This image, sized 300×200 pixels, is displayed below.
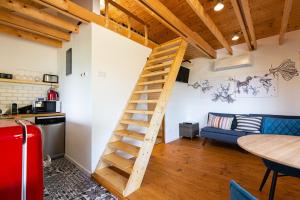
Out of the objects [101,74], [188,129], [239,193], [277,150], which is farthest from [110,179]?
[188,129]

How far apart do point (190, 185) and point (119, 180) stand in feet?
3.23

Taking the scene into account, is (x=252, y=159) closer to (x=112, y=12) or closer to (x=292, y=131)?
(x=292, y=131)

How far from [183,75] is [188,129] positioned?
1659 millimetres

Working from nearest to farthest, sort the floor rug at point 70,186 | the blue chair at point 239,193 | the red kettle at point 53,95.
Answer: the blue chair at point 239,193, the floor rug at point 70,186, the red kettle at point 53,95

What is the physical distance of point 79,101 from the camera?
2.60 meters

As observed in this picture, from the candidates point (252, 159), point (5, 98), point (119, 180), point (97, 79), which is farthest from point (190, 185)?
point (5, 98)

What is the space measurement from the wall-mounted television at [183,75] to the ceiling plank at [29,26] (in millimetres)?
3013

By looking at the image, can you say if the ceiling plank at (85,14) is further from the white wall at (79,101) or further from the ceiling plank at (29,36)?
the ceiling plank at (29,36)

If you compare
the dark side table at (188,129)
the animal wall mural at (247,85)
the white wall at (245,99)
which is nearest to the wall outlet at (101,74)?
the white wall at (245,99)

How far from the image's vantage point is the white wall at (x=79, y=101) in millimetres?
2396

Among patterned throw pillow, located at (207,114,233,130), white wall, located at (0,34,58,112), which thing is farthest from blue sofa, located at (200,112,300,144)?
white wall, located at (0,34,58,112)

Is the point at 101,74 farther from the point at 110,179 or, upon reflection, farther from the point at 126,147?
the point at 110,179

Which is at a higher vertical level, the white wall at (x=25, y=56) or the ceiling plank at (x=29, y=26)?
the ceiling plank at (x=29, y=26)

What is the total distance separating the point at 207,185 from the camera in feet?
6.89
